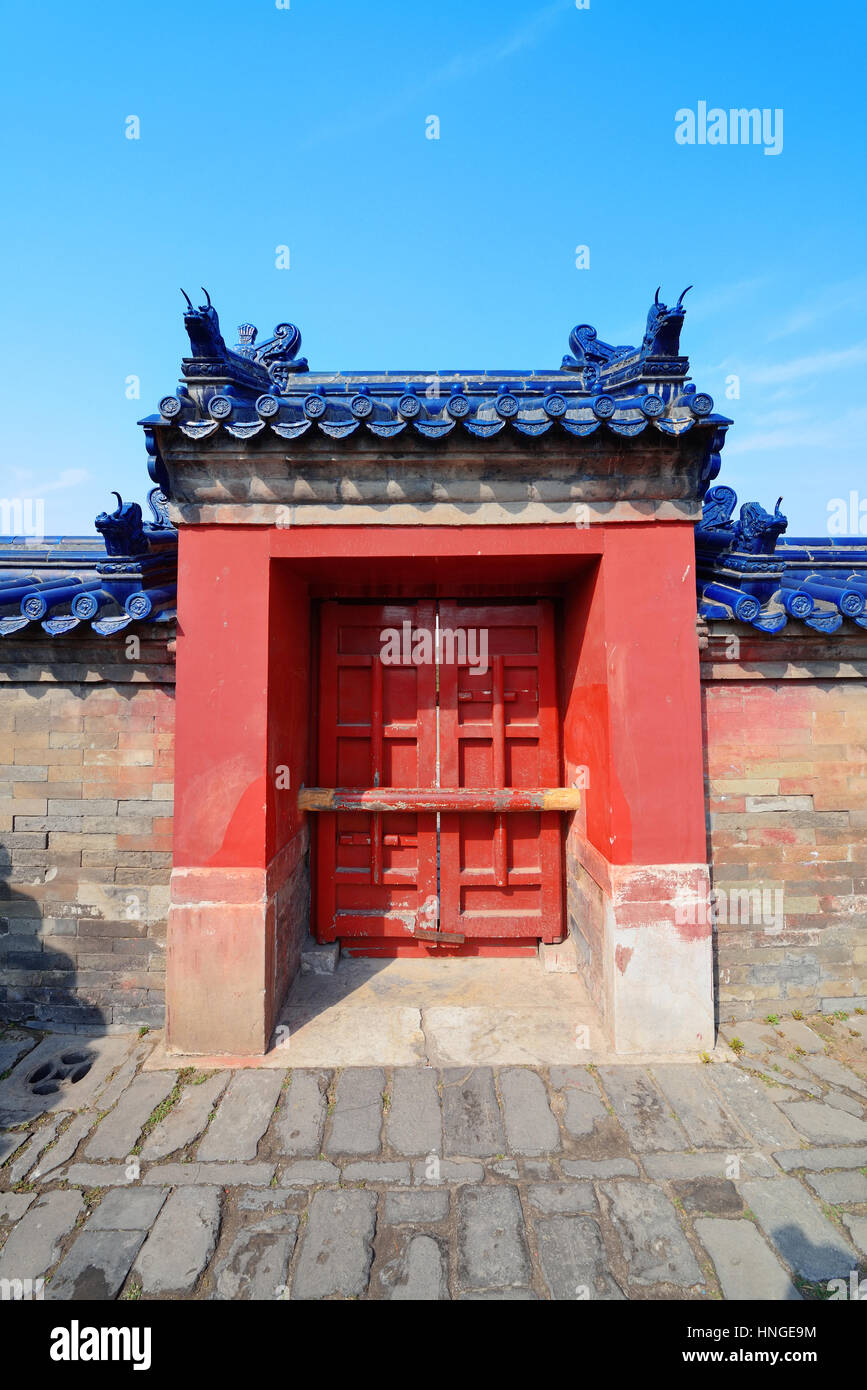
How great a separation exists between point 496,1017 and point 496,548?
3510 mm

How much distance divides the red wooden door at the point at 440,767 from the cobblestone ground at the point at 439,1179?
1581 millimetres

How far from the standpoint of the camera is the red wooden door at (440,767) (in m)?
5.56

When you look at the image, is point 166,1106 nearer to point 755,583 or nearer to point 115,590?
point 115,590

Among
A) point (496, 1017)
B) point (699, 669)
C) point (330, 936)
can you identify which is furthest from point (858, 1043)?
point (330, 936)

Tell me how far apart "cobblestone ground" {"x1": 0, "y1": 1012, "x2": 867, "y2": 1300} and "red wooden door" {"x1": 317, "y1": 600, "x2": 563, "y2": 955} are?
1.58 meters

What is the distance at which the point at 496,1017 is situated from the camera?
15.4 ft

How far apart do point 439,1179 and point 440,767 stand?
118 inches

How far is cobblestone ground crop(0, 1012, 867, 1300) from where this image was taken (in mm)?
2701

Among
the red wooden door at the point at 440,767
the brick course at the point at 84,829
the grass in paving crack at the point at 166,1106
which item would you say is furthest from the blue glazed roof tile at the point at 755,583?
the grass in paving crack at the point at 166,1106

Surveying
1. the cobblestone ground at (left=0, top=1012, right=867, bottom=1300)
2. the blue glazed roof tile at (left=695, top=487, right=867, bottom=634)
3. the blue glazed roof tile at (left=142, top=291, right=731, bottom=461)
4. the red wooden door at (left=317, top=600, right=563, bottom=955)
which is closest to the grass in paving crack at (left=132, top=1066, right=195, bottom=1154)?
the cobblestone ground at (left=0, top=1012, right=867, bottom=1300)

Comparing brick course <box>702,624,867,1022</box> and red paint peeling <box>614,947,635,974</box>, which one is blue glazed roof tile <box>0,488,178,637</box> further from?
brick course <box>702,624,867,1022</box>

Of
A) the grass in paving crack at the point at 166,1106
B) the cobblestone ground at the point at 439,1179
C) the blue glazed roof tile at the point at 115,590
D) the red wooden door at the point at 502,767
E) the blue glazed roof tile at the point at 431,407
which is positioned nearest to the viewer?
the cobblestone ground at the point at 439,1179

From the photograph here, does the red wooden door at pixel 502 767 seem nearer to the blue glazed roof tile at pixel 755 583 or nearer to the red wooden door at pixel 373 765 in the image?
the red wooden door at pixel 373 765
